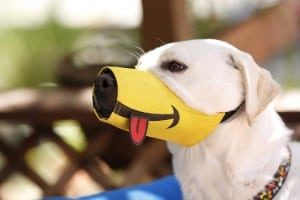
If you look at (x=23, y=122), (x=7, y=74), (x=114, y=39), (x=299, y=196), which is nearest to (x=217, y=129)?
(x=299, y=196)

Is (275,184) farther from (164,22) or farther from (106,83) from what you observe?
(164,22)

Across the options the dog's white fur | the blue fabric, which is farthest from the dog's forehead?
the blue fabric

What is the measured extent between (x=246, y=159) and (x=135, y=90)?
0.30 meters

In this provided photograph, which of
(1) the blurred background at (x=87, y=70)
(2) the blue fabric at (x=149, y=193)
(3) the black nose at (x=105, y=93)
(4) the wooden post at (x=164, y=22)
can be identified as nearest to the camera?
(3) the black nose at (x=105, y=93)

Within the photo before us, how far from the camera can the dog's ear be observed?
53.3 inches

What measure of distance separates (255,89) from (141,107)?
222 millimetres

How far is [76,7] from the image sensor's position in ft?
10.3

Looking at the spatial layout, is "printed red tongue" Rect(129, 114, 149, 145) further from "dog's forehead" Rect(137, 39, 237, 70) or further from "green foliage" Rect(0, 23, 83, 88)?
"green foliage" Rect(0, 23, 83, 88)

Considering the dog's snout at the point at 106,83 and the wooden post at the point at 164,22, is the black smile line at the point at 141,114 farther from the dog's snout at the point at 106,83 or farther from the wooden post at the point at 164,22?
the wooden post at the point at 164,22

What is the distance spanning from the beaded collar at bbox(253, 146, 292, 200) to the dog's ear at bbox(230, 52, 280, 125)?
0.49ft

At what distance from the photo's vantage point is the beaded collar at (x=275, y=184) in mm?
1446

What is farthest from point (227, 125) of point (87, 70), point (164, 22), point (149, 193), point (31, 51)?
point (31, 51)

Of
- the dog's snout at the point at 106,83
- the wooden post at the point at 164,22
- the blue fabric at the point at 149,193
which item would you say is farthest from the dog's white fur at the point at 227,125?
the wooden post at the point at 164,22

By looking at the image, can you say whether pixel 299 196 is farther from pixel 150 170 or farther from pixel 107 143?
pixel 107 143
